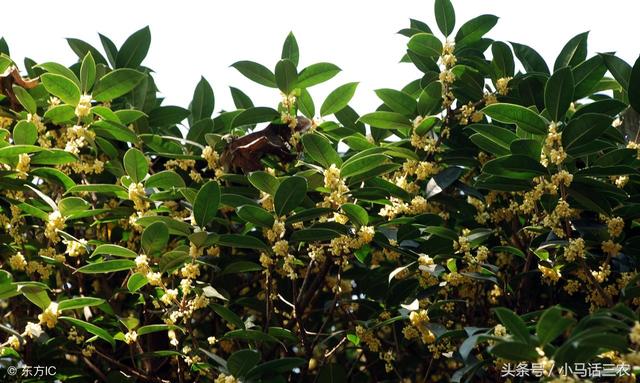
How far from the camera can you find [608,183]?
2945 millimetres

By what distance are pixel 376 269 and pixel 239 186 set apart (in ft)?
2.02

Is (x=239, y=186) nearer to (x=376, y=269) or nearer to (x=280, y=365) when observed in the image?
(x=376, y=269)

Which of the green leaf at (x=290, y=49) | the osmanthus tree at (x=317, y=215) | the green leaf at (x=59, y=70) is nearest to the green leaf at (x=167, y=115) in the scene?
the osmanthus tree at (x=317, y=215)

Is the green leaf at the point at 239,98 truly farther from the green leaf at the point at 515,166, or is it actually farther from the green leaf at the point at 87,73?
the green leaf at the point at 515,166

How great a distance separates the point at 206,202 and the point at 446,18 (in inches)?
50.5

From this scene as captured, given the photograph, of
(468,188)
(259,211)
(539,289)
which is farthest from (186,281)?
(539,289)

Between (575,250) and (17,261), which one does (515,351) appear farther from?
(17,261)

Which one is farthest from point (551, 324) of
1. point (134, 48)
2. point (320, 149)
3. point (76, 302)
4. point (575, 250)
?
point (134, 48)

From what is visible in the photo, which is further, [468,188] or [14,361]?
[468,188]

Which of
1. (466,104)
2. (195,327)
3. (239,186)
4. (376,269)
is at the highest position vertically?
(466,104)

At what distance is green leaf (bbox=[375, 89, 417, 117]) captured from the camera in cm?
333

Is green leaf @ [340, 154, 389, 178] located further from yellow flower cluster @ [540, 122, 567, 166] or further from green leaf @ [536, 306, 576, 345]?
green leaf @ [536, 306, 576, 345]

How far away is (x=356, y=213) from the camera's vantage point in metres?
2.89

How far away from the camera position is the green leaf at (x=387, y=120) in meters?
3.27
